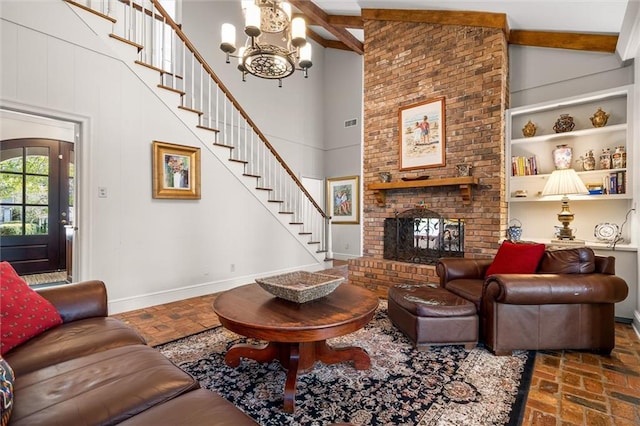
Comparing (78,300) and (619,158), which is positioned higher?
(619,158)

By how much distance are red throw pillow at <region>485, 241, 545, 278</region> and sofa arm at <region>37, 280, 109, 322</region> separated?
10.3ft

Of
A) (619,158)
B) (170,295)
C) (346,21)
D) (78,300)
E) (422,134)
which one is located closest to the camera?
(78,300)

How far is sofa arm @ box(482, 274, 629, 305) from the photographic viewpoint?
2139 millimetres

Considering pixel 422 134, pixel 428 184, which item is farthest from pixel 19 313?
pixel 422 134

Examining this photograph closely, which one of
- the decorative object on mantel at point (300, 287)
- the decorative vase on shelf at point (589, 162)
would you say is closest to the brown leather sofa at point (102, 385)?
the decorative object on mantel at point (300, 287)

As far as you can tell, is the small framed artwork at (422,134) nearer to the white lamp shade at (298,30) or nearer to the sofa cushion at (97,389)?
the white lamp shade at (298,30)

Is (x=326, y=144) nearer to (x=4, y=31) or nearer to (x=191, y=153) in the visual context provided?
(x=191, y=153)

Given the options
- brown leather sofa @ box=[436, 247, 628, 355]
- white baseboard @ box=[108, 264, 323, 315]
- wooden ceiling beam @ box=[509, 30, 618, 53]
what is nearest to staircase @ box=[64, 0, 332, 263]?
white baseboard @ box=[108, 264, 323, 315]

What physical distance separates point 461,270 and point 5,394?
3.13 m

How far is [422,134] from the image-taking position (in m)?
4.29

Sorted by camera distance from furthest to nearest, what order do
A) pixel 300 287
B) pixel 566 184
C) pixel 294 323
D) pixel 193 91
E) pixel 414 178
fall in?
pixel 193 91 → pixel 414 178 → pixel 566 184 → pixel 300 287 → pixel 294 323

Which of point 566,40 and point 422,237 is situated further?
point 422,237

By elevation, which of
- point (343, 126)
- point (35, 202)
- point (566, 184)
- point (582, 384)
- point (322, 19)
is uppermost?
point (322, 19)

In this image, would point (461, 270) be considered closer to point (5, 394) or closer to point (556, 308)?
point (556, 308)
